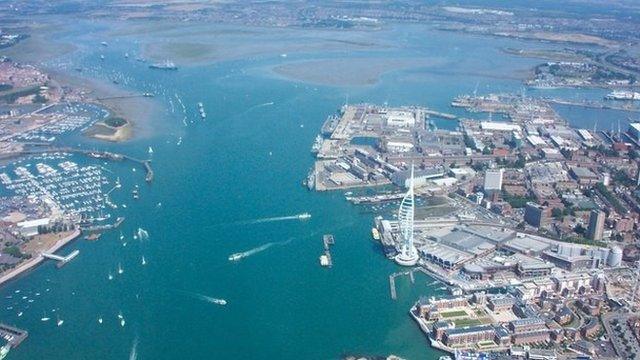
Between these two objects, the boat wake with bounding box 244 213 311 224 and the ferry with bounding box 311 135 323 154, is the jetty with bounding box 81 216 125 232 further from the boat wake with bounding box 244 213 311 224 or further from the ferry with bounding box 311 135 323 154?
the ferry with bounding box 311 135 323 154

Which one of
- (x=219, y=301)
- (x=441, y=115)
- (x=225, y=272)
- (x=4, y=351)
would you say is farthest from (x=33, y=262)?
(x=441, y=115)

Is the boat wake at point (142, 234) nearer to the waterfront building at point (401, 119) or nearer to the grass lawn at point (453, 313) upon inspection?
the grass lawn at point (453, 313)

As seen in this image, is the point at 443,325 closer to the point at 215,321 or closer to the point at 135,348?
the point at 215,321

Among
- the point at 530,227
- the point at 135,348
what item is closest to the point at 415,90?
the point at 530,227

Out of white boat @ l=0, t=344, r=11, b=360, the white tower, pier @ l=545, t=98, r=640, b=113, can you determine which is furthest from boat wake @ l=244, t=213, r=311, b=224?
pier @ l=545, t=98, r=640, b=113

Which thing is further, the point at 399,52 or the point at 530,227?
the point at 399,52

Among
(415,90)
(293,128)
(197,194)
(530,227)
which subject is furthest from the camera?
(415,90)
